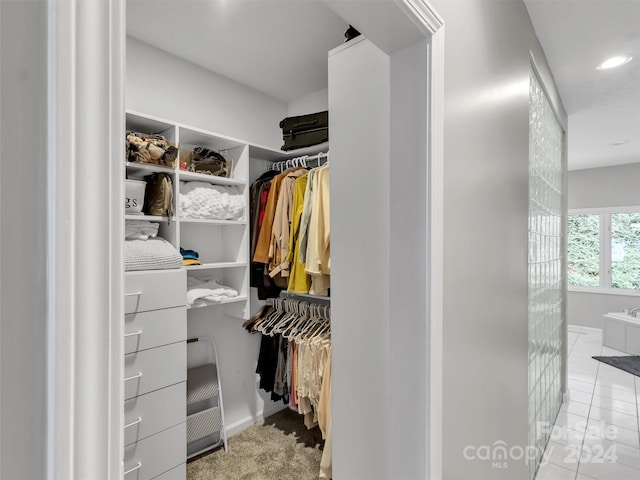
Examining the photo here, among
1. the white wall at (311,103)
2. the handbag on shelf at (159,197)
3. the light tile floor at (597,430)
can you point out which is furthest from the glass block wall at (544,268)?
the handbag on shelf at (159,197)

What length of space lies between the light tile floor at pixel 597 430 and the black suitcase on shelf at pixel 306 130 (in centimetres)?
255

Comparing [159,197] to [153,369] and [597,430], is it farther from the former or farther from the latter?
[597,430]

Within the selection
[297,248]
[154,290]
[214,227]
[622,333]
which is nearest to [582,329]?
[622,333]

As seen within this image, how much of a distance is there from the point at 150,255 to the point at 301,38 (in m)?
1.47

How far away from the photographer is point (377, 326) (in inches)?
42.0

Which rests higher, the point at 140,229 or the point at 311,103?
the point at 311,103

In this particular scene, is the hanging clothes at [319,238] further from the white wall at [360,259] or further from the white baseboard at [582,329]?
the white baseboard at [582,329]

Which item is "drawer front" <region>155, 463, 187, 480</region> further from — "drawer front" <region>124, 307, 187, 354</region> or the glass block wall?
the glass block wall

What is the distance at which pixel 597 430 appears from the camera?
2510 millimetres

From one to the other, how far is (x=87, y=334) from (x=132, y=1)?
195 centimetres

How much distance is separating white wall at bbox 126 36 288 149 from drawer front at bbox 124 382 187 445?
1.60 m

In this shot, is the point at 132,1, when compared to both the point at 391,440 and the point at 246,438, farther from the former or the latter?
the point at 246,438

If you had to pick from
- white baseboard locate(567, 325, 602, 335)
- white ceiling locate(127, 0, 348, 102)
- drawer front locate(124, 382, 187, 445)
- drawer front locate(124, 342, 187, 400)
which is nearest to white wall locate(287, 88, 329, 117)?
white ceiling locate(127, 0, 348, 102)

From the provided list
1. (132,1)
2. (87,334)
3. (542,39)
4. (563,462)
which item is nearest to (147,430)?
(87,334)
